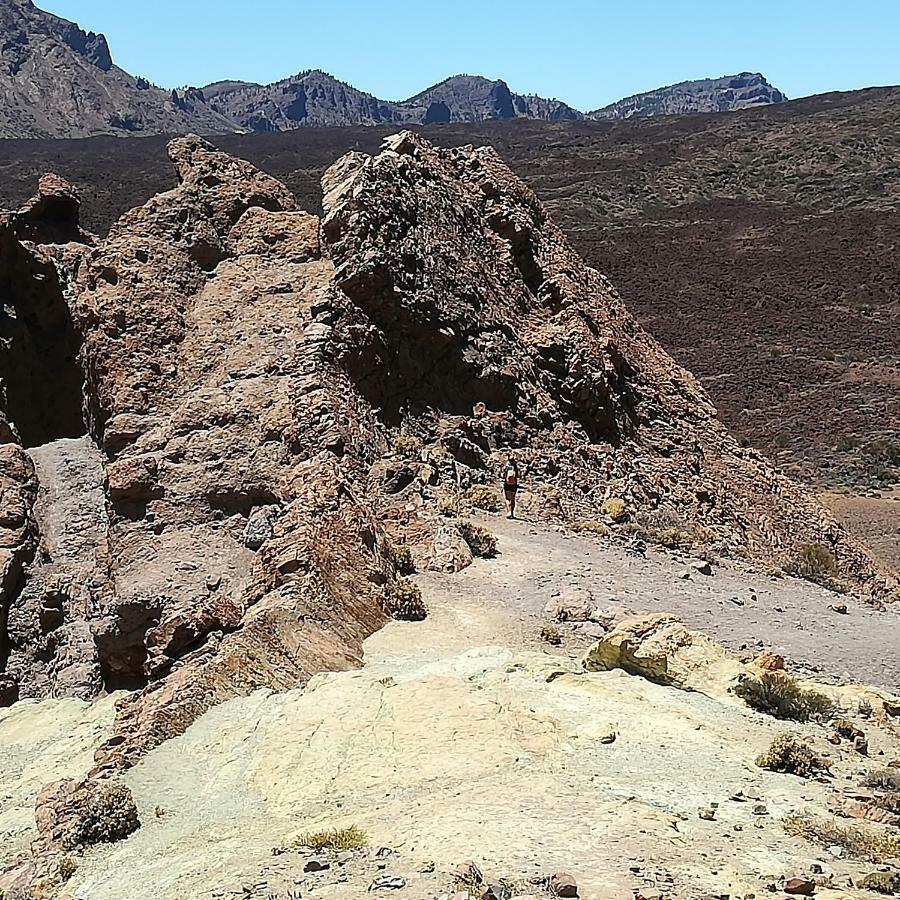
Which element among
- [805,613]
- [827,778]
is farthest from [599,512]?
[827,778]

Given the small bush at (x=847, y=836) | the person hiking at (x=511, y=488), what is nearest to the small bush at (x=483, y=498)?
the person hiking at (x=511, y=488)

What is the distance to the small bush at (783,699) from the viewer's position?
7348mm

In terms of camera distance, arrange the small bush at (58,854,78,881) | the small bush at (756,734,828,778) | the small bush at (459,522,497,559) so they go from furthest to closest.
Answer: the small bush at (459,522,497,559)
the small bush at (756,734,828,778)
the small bush at (58,854,78,881)

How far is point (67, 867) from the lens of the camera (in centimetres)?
595

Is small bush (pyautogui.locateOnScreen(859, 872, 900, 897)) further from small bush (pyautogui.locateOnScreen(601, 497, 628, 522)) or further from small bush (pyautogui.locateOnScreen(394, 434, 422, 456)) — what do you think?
small bush (pyautogui.locateOnScreen(394, 434, 422, 456))

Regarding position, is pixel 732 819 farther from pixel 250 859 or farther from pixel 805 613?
pixel 805 613

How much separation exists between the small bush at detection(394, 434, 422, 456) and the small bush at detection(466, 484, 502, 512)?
0.72 m

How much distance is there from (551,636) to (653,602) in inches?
53.7

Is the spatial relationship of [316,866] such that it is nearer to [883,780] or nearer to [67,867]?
[67,867]

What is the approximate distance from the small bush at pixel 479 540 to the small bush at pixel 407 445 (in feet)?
4.24

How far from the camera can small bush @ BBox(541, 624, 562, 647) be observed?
9133 millimetres

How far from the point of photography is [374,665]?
8.20m

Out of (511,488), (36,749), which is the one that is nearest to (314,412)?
(511,488)

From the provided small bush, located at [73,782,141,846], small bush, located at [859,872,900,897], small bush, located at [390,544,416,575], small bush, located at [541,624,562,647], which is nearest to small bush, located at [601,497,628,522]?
small bush, located at [390,544,416,575]
